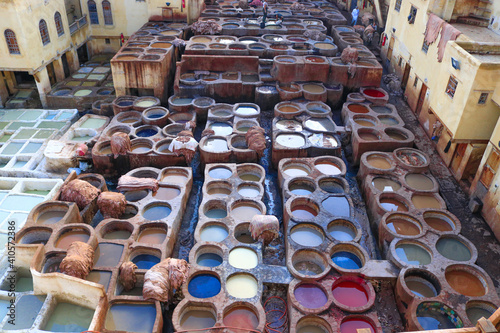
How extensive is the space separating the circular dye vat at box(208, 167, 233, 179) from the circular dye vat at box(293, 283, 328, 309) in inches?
233

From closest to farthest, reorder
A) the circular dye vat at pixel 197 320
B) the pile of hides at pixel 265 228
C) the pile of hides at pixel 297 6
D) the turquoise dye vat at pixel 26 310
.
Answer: the turquoise dye vat at pixel 26 310 < the circular dye vat at pixel 197 320 < the pile of hides at pixel 265 228 < the pile of hides at pixel 297 6

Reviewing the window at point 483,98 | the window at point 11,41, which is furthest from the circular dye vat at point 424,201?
the window at point 11,41

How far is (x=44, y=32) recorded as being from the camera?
21.5m

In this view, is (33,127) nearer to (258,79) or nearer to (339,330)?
(258,79)

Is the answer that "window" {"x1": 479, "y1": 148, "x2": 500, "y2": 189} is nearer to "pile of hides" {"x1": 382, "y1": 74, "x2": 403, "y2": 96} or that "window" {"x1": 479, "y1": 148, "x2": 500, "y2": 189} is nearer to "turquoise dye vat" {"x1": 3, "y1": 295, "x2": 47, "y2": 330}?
"pile of hides" {"x1": 382, "y1": 74, "x2": 403, "y2": 96}

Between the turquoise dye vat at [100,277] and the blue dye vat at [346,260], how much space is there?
676cm

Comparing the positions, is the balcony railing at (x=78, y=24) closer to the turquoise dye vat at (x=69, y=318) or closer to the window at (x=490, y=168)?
the turquoise dye vat at (x=69, y=318)

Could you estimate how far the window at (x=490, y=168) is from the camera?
12.8 m

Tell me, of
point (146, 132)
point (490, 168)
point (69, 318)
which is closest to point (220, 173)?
point (146, 132)

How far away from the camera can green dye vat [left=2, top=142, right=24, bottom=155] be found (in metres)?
17.3

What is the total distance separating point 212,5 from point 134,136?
1804 cm

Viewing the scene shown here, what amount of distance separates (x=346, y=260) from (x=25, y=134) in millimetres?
15813

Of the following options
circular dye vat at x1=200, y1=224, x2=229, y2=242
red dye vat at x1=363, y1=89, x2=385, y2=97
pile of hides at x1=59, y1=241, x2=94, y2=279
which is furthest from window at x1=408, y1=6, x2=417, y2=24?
pile of hides at x1=59, y1=241, x2=94, y2=279

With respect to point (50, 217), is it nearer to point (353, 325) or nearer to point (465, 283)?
point (353, 325)
